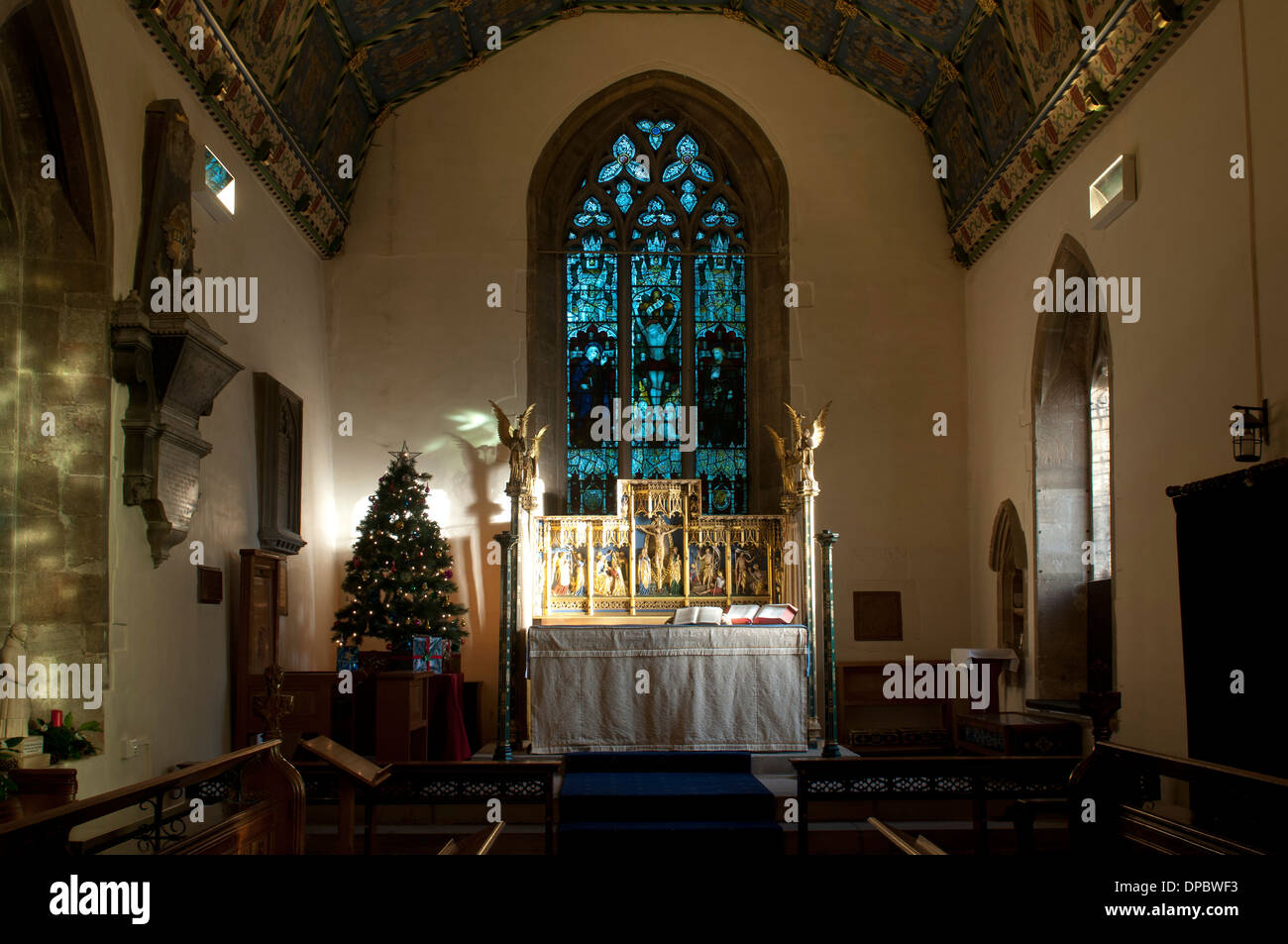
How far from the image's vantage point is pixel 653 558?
1085 centimetres

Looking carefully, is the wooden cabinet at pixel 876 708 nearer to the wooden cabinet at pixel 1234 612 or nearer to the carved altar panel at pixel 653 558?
the carved altar panel at pixel 653 558

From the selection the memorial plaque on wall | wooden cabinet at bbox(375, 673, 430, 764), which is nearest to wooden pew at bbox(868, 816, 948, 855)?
wooden cabinet at bbox(375, 673, 430, 764)

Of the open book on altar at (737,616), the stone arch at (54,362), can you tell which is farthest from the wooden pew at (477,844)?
the open book on altar at (737,616)

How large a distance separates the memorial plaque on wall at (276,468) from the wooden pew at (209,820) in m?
3.35

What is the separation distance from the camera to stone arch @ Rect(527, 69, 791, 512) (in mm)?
11898

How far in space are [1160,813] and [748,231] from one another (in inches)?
328

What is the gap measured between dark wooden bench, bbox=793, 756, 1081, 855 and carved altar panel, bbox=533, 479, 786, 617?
4.38 meters

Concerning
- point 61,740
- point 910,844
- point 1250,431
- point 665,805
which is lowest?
point 665,805

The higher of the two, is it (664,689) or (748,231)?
(748,231)

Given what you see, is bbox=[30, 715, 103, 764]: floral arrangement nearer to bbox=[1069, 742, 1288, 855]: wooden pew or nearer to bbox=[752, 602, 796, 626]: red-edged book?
bbox=[1069, 742, 1288, 855]: wooden pew

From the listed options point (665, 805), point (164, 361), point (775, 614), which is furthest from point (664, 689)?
point (164, 361)

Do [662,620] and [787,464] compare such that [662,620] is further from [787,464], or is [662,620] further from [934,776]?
[934,776]
